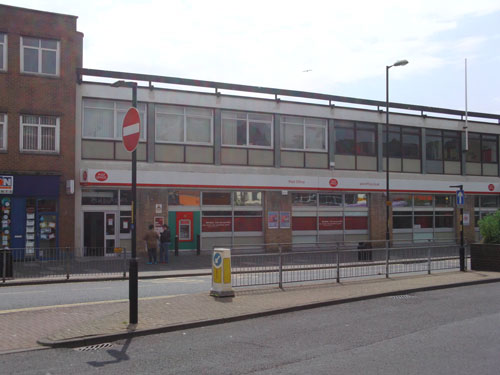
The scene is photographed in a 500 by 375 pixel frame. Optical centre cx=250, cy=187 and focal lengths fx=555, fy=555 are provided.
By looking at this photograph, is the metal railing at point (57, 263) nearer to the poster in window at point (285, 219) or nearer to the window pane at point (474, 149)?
the poster in window at point (285, 219)

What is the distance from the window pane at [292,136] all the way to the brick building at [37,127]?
37.5 feet

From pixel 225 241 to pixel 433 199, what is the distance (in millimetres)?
15125

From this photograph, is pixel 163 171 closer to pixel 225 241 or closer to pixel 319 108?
pixel 225 241

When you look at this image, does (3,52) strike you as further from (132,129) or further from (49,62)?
(132,129)

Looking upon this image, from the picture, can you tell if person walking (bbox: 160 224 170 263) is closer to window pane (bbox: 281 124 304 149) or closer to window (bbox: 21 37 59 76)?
window (bbox: 21 37 59 76)

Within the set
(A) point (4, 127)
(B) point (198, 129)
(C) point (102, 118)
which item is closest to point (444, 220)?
(B) point (198, 129)

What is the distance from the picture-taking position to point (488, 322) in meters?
9.91

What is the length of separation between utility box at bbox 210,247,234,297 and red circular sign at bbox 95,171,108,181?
14.3m

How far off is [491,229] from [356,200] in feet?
47.3

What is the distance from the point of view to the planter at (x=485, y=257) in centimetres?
1859

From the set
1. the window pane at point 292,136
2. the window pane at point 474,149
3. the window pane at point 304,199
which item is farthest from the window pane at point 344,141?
the window pane at point 474,149

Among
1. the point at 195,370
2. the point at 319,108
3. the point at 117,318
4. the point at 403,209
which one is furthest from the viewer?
the point at 403,209

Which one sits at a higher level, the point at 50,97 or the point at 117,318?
the point at 50,97

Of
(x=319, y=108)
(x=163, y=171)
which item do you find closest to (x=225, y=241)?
(x=163, y=171)
